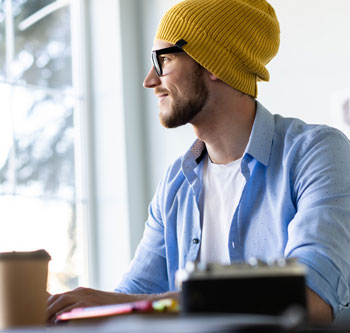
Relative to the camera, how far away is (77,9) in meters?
4.80

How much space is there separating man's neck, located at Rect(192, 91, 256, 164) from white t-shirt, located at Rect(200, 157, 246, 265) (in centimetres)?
4

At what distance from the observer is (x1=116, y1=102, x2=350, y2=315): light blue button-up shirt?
145 centimetres

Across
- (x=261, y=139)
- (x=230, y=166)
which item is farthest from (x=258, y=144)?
(x=230, y=166)

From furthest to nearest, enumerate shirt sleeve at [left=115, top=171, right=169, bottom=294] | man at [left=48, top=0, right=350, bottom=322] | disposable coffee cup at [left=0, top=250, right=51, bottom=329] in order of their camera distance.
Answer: shirt sleeve at [left=115, top=171, right=169, bottom=294] → man at [left=48, top=0, right=350, bottom=322] → disposable coffee cup at [left=0, top=250, right=51, bottom=329]

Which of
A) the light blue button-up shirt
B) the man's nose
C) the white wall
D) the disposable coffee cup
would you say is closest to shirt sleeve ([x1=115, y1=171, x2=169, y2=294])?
the light blue button-up shirt

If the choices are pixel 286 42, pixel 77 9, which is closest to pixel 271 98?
pixel 286 42

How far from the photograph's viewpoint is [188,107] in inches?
87.5

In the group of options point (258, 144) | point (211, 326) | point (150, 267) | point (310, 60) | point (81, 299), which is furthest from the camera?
point (310, 60)

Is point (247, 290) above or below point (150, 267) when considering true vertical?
above

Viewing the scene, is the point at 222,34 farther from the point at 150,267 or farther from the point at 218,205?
the point at 150,267

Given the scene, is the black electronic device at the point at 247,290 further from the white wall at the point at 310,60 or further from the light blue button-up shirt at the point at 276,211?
the white wall at the point at 310,60

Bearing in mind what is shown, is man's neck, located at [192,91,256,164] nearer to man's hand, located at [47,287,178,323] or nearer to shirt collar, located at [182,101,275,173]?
shirt collar, located at [182,101,275,173]

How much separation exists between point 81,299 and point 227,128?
911 mm

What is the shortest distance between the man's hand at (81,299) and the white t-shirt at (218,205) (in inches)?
19.3
